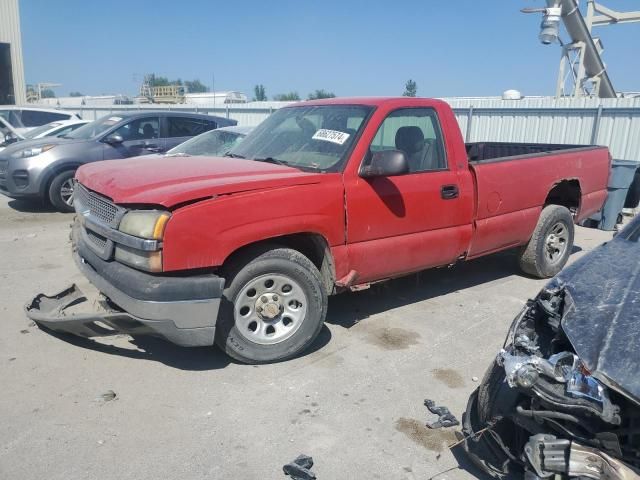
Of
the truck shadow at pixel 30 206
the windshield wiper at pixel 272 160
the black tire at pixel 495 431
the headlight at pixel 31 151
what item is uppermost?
the windshield wiper at pixel 272 160

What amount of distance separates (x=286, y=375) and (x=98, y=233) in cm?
162

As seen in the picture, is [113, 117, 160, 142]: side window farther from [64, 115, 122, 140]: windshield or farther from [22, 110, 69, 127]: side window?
[22, 110, 69, 127]: side window

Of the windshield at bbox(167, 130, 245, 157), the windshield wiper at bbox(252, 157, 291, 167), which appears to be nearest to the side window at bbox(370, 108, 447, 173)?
the windshield wiper at bbox(252, 157, 291, 167)

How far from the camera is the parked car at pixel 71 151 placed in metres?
8.72

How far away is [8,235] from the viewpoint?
757cm

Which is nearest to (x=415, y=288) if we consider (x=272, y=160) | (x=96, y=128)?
(x=272, y=160)

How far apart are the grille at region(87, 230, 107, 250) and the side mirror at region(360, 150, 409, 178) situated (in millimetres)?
1931

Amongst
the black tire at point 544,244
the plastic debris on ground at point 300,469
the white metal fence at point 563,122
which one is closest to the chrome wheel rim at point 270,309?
the plastic debris on ground at point 300,469

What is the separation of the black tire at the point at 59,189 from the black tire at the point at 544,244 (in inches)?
280

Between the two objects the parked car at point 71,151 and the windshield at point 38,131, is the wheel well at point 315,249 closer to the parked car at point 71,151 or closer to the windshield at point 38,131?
the parked car at point 71,151

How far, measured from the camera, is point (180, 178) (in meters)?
3.62

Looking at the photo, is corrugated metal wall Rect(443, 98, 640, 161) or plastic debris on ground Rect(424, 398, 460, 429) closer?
plastic debris on ground Rect(424, 398, 460, 429)

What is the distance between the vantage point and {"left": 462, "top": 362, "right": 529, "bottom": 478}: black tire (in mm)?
2500

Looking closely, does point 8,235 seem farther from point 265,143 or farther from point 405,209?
point 405,209
